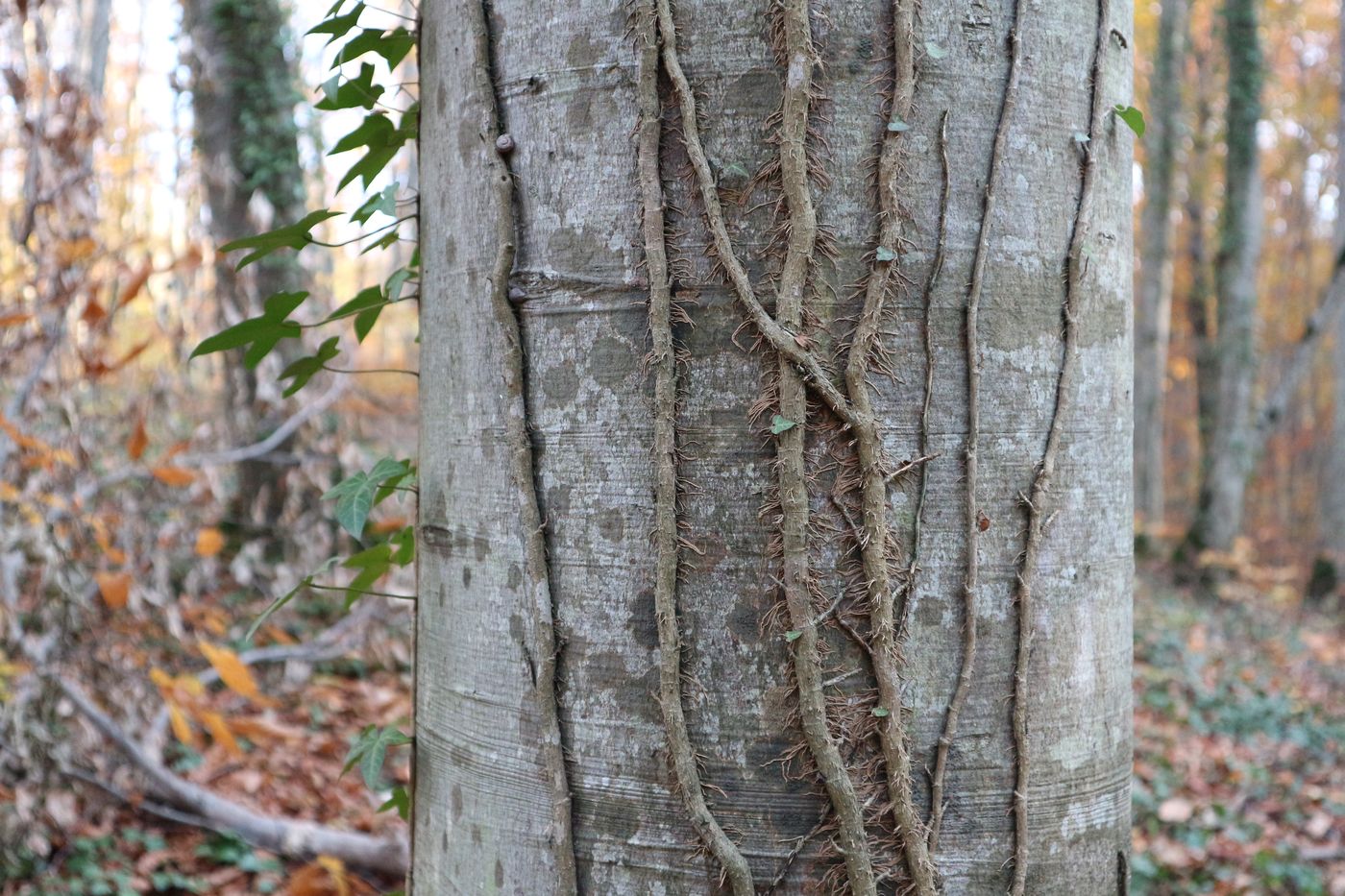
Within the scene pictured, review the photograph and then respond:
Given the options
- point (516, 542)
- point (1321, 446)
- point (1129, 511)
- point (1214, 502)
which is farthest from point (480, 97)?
point (1321, 446)

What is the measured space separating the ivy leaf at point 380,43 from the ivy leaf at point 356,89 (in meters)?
0.02

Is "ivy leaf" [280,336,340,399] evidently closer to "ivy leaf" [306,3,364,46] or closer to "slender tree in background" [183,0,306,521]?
"ivy leaf" [306,3,364,46]

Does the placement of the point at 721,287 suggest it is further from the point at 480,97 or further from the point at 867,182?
the point at 480,97

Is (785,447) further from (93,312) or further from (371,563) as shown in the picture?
(93,312)

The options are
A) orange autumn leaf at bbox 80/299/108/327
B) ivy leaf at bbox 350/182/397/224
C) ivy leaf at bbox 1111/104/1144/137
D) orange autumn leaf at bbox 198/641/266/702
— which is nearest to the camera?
ivy leaf at bbox 1111/104/1144/137

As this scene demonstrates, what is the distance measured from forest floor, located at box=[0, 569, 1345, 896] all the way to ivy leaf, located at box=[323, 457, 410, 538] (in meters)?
1.82

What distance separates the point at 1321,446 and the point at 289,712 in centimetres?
2159

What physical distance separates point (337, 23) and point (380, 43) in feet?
0.21

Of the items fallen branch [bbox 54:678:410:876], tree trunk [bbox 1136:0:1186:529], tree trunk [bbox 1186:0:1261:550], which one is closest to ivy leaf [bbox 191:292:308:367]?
fallen branch [bbox 54:678:410:876]

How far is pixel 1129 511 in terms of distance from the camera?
119cm

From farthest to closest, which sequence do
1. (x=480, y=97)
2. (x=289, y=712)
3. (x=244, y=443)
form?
(x=244, y=443) → (x=289, y=712) → (x=480, y=97)

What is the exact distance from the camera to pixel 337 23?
1340mm

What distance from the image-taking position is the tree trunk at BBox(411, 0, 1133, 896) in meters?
1.00

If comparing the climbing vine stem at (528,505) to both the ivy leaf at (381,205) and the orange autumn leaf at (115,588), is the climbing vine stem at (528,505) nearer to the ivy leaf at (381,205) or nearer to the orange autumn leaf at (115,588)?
the ivy leaf at (381,205)
